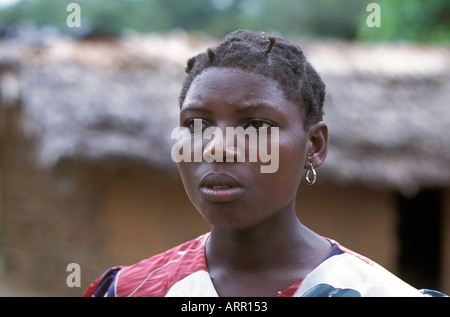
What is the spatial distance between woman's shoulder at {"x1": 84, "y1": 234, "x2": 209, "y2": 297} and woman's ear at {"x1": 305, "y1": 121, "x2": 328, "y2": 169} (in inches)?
17.1

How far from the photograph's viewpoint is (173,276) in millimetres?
1752

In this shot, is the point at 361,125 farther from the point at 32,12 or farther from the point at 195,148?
the point at 32,12

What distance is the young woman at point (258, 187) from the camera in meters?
1.52

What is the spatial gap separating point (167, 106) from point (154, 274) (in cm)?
469

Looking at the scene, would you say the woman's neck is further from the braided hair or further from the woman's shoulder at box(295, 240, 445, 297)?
the braided hair

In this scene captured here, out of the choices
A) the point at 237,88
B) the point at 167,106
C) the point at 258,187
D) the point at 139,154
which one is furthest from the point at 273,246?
the point at 167,106

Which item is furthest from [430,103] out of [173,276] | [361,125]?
[173,276]

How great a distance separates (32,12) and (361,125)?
22.8m
